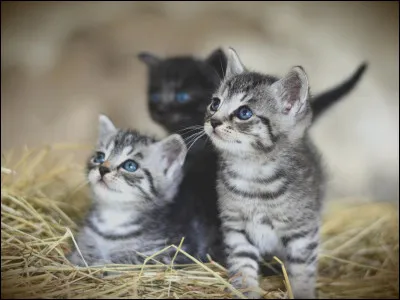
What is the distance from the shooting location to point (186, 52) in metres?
2.28

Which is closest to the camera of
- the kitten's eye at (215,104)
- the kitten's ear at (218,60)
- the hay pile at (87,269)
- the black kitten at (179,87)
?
the hay pile at (87,269)

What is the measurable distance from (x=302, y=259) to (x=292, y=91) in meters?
0.51

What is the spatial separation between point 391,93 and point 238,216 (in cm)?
81

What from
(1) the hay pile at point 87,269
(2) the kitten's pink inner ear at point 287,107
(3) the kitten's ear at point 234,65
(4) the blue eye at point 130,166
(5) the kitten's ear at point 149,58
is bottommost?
(1) the hay pile at point 87,269

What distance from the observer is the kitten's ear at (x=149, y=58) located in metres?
2.25

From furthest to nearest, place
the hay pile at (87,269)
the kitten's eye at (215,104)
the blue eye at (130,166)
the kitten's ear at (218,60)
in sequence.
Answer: the kitten's ear at (218,60), the blue eye at (130,166), the kitten's eye at (215,104), the hay pile at (87,269)

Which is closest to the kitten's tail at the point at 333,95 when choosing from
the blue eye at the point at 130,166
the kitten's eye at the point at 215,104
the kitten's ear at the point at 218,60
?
the kitten's ear at the point at 218,60

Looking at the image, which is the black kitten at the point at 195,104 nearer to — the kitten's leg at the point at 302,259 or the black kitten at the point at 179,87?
the black kitten at the point at 179,87

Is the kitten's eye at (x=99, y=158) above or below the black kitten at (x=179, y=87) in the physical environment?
below

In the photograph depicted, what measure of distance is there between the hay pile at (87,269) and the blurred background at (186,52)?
163 mm

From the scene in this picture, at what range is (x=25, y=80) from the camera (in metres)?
1.98

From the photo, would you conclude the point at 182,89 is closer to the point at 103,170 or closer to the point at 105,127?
the point at 105,127

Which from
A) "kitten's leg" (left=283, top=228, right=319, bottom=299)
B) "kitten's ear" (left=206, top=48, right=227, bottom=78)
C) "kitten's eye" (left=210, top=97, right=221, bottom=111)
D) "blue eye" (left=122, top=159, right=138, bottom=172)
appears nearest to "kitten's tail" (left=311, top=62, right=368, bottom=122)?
"kitten's ear" (left=206, top=48, right=227, bottom=78)

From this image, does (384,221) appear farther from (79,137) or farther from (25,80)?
(25,80)
